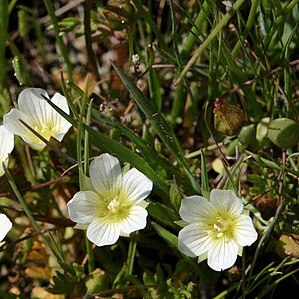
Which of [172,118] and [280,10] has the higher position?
[280,10]

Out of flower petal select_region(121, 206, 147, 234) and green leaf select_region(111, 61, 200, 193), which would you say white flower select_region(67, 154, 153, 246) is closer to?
flower petal select_region(121, 206, 147, 234)

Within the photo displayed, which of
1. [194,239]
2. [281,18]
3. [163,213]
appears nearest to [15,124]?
[163,213]

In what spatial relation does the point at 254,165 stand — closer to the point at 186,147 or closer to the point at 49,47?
the point at 186,147

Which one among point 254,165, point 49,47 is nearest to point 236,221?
point 254,165

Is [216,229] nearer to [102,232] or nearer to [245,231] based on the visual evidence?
[245,231]

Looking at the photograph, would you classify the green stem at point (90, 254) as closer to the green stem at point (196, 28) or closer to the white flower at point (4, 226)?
the white flower at point (4, 226)

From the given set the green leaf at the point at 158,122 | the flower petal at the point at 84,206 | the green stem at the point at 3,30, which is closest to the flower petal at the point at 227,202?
the green leaf at the point at 158,122
